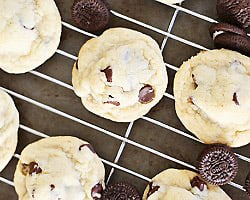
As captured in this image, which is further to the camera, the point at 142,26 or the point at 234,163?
the point at 142,26

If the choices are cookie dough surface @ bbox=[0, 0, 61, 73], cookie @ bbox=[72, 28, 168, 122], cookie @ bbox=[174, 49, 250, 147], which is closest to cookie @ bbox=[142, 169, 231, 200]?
cookie @ bbox=[174, 49, 250, 147]

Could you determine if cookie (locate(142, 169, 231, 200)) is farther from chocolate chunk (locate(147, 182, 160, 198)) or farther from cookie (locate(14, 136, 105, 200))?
cookie (locate(14, 136, 105, 200))

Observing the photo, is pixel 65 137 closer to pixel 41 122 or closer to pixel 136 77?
pixel 41 122

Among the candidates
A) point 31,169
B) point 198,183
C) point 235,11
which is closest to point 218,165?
point 198,183

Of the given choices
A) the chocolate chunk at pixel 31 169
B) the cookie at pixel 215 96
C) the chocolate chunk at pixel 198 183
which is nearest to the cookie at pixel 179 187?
the chocolate chunk at pixel 198 183

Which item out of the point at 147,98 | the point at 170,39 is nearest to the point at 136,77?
the point at 147,98

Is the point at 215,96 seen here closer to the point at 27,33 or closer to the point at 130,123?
the point at 130,123
